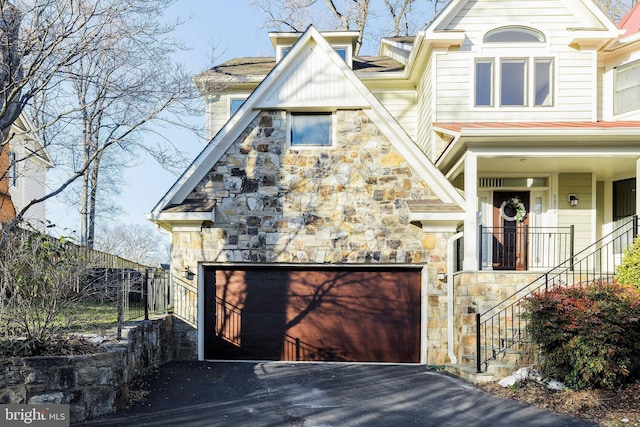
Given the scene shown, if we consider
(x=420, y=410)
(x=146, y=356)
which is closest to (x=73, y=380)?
(x=146, y=356)

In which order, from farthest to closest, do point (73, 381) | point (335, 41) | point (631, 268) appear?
point (335, 41)
point (631, 268)
point (73, 381)

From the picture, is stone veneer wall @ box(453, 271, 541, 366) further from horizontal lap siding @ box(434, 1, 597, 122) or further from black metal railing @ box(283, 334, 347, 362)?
horizontal lap siding @ box(434, 1, 597, 122)

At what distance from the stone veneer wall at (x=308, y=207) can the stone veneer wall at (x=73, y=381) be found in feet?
11.5

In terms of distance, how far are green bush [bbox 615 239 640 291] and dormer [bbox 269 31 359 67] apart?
844 centimetres

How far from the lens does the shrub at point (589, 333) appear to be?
7027 mm

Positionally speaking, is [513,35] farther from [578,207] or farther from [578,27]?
[578,207]

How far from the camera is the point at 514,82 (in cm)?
1191

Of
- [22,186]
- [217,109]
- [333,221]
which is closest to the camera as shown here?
[333,221]

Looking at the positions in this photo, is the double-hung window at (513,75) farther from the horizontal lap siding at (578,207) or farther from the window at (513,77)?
the horizontal lap siding at (578,207)

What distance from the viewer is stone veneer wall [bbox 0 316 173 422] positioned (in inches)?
Answer: 235

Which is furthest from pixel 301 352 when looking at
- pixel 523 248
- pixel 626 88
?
pixel 626 88

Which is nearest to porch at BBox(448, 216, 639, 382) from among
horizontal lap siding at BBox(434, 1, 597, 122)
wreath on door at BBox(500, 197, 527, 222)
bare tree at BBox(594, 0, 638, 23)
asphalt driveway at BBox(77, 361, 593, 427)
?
asphalt driveway at BBox(77, 361, 593, 427)

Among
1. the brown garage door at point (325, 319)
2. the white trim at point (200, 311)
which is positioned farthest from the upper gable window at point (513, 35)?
the white trim at point (200, 311)

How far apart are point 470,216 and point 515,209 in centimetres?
328
